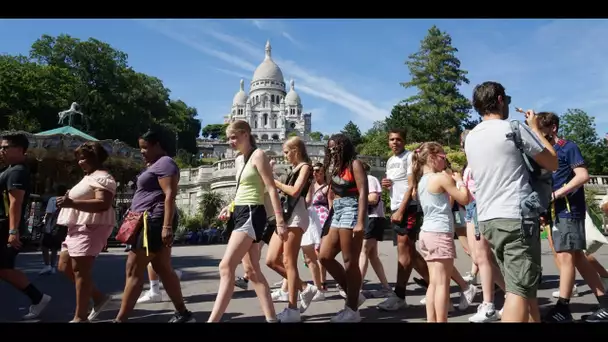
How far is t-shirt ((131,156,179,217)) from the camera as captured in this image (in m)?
4.29

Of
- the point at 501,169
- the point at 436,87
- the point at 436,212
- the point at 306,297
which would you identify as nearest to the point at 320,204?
the point at 306,297

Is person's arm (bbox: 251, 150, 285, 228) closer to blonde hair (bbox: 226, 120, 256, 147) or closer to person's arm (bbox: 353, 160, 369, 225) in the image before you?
blonde hair (bbox: 226, 120, 256, 147)

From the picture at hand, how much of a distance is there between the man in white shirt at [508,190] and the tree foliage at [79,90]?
44528mm

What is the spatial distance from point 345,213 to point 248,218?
0.97 meters

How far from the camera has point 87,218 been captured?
173 inches

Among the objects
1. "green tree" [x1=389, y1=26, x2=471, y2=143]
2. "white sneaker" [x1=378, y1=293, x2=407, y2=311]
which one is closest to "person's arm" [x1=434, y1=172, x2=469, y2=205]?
"white sneaker" [x1=378, y1=293, x2=407, y2=311]

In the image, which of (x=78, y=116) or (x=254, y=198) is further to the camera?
(x=78, y=116)

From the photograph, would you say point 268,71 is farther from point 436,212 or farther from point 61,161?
point 436,212

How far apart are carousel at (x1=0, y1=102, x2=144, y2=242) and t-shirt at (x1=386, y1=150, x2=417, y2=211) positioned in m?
15.6

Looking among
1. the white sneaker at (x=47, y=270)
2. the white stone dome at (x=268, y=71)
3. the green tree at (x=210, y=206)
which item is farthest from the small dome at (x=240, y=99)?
the white sneaker at (x=47, y=270)
